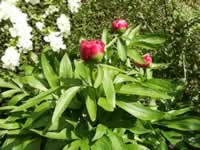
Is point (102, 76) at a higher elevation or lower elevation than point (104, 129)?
higher

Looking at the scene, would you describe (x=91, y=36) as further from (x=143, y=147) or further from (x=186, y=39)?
(x=143, y=147)

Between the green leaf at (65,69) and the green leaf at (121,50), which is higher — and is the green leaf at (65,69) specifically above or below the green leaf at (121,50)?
below

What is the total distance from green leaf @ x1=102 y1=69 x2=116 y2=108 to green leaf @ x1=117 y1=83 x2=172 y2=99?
0.18 metres

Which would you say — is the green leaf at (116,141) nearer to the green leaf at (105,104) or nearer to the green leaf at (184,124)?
the green leaf at (105,104)

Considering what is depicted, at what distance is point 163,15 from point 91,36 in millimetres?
812

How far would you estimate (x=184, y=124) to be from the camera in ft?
12.7

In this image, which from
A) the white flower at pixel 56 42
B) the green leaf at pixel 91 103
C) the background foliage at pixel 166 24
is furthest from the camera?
the background foliage at pixel 166 24

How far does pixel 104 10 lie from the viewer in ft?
19.7

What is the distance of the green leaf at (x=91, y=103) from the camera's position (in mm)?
3386

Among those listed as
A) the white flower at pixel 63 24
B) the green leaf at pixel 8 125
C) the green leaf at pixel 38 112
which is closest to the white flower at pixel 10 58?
the white flower at pixel 63 24

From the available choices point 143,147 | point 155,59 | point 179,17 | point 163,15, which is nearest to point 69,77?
point 143,147

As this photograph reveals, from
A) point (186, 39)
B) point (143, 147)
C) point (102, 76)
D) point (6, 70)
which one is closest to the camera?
point (102, 76)

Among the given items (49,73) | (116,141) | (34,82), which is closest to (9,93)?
(34,82)

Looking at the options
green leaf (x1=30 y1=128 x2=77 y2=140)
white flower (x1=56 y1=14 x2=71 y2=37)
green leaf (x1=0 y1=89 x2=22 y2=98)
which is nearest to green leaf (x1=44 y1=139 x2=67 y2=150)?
green leaf (x1=30 y1=128 x2=77 y2=140)
